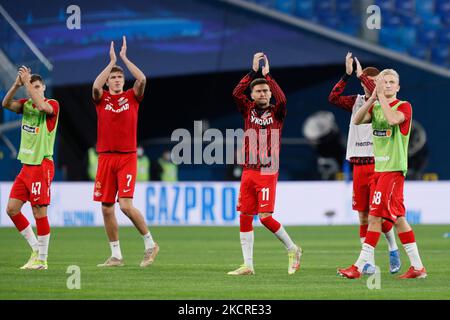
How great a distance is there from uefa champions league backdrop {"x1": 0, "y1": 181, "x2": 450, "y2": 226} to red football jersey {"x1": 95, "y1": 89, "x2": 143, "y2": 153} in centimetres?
1093

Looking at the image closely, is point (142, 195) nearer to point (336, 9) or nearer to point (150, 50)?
point (150, 50)

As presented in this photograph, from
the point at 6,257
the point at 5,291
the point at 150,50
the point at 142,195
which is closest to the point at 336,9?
the point at 150,50

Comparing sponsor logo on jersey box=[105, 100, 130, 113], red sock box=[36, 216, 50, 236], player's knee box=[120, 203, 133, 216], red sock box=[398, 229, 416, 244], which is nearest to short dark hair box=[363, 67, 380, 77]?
red sock box=[398, 229, 416, 244]

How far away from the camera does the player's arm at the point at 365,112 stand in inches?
454

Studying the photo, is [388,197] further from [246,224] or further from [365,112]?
[246,224]

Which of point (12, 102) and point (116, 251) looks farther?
point (116, 251)

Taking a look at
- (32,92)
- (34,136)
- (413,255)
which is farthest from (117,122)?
(413,255)

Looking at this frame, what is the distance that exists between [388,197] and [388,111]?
94cm

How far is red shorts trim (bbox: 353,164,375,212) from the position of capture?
42.1ft

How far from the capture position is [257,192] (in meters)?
12.4

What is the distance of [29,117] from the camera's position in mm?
13000

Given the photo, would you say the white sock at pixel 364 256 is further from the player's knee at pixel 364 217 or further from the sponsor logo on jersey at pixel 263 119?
the sponsor logo on jersey at pixel 263 119

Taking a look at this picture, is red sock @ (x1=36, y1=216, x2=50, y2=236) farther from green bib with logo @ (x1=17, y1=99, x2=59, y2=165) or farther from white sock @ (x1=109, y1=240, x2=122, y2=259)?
white sock @ (x1=109, y1=240, x2=122, y2=259)

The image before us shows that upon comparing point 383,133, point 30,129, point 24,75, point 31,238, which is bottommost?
point 31,238
